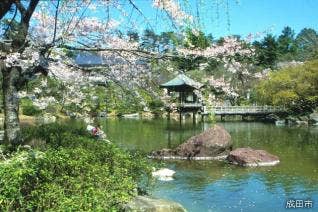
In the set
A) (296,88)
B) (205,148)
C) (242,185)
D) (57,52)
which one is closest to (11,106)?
(57,52)

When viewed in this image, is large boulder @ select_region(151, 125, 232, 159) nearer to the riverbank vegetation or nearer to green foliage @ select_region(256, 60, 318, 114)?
the riverbank vegetation

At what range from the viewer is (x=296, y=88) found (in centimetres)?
4912

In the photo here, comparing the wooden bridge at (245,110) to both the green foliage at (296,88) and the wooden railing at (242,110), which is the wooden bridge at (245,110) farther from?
the green foliage at (296,88)

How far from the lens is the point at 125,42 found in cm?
1020

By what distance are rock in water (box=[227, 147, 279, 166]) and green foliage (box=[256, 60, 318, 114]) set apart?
29.9 m

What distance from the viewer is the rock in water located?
61.8 ft

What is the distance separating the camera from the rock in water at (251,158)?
18852 millimetres

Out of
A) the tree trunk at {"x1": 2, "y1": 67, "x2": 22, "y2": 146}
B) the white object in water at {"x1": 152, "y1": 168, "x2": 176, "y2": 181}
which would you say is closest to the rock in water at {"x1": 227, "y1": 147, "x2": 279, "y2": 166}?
the white object in water at {"x1": 152, "y1": 168, "x2": 176, "y2": 181}

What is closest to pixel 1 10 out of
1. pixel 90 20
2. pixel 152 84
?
pixel 90 20

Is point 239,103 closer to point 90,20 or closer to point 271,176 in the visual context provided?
point 271,176

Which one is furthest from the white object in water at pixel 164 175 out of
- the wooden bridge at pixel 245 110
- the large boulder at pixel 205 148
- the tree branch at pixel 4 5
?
the wooden bridge at pixel 245 110

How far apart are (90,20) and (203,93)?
123 inches

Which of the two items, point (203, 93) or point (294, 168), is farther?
point (294, 168)

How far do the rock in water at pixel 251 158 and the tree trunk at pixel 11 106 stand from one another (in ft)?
39.0
